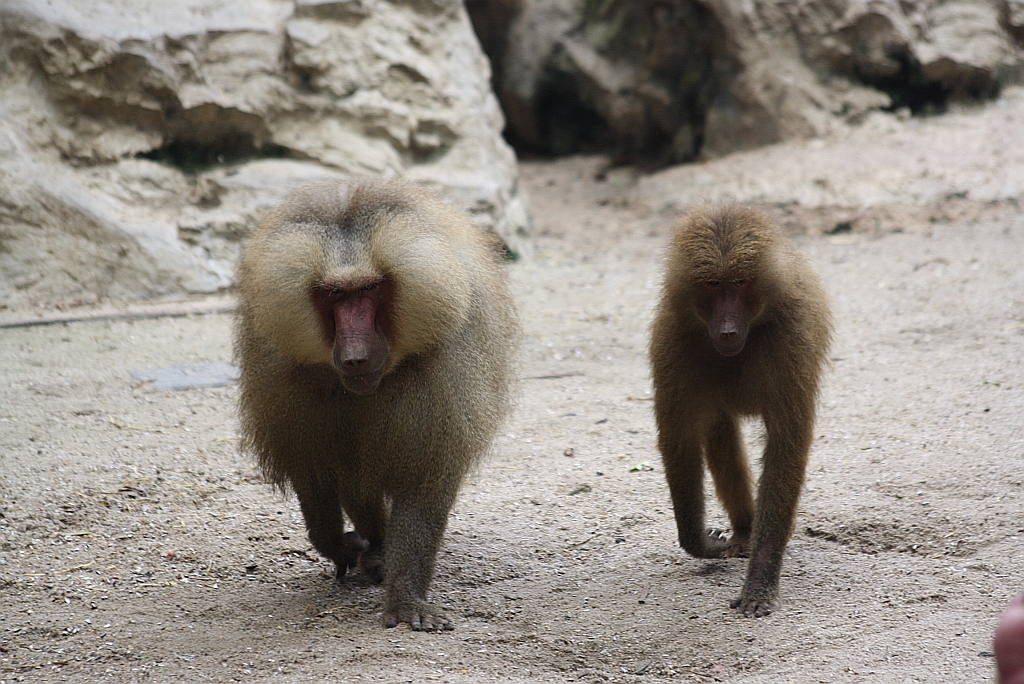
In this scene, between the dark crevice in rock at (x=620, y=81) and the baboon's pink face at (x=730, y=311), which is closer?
the baboon's pink face at (x=730, y=311)

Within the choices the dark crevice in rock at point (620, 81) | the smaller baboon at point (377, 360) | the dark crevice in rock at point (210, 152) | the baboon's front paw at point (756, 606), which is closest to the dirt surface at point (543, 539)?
the baboon's front paw at point (756, 606)

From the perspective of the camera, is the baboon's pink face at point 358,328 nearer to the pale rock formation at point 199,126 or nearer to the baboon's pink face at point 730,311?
the baboon's pink face at point 730,311

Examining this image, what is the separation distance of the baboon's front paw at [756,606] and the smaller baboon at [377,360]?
88 cm

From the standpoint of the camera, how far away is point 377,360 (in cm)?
272

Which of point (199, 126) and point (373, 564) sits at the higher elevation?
point (199, 126)

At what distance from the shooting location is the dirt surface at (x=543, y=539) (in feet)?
9.36

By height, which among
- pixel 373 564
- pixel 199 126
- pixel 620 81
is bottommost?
pixel 373 564

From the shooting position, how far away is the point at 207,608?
3.20m

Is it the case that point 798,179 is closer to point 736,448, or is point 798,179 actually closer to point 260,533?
point 736,448

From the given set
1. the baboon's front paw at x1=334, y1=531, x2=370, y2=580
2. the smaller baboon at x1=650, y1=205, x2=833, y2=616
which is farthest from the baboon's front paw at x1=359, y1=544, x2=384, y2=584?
the smaller baboon at x1=650, y1=205, x2=833, y2=616

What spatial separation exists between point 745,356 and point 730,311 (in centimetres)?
21

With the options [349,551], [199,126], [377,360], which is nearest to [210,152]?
[199,126]

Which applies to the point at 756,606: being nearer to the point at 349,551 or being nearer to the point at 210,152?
the point at 349,551

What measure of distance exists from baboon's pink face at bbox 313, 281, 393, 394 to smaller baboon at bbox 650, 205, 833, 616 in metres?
0.93
